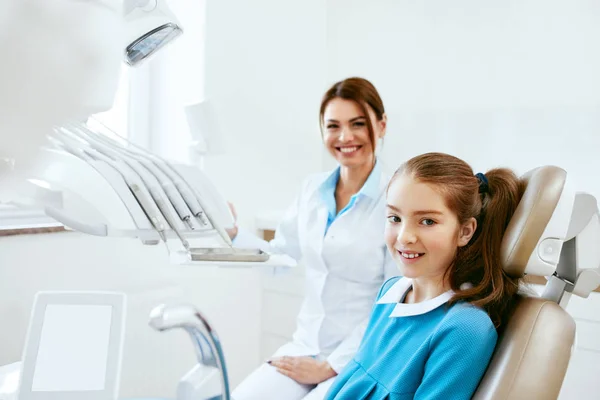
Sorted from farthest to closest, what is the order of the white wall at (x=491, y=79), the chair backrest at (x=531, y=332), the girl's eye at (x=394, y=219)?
the white wall at (x=491, y=79) < the girl's eye at (x=394, y=219) < the chair backrest at (x=531, y=332)

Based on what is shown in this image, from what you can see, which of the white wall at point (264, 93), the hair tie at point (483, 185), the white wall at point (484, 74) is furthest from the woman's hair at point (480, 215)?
the white wall at point (264, 93)

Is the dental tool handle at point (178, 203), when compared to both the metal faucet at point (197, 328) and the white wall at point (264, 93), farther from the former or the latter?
the white wall at point (264, 93)

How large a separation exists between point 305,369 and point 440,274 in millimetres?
704

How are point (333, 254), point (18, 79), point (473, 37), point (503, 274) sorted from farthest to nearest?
1. point (473, 37)
2. point (333, 254)
3. point (503, 274)
4. point (18, 79)

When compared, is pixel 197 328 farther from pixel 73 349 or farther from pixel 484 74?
pixel 484 74

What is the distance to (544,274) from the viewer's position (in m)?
1.09

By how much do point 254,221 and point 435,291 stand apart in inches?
56.2

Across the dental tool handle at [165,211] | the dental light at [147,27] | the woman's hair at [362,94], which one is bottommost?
the dental tool handle at [165,211]

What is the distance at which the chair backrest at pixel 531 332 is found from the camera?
100cm

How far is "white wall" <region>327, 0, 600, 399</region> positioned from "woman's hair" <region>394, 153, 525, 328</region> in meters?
0.91

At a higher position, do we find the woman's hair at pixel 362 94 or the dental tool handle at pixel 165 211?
the woman's hair at pixel 362 94

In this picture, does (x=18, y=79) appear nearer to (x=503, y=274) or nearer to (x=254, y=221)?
(x=503, y=274)

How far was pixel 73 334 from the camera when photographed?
0.93m

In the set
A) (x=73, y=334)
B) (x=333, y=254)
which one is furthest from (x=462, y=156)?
(x=73, y=334)
